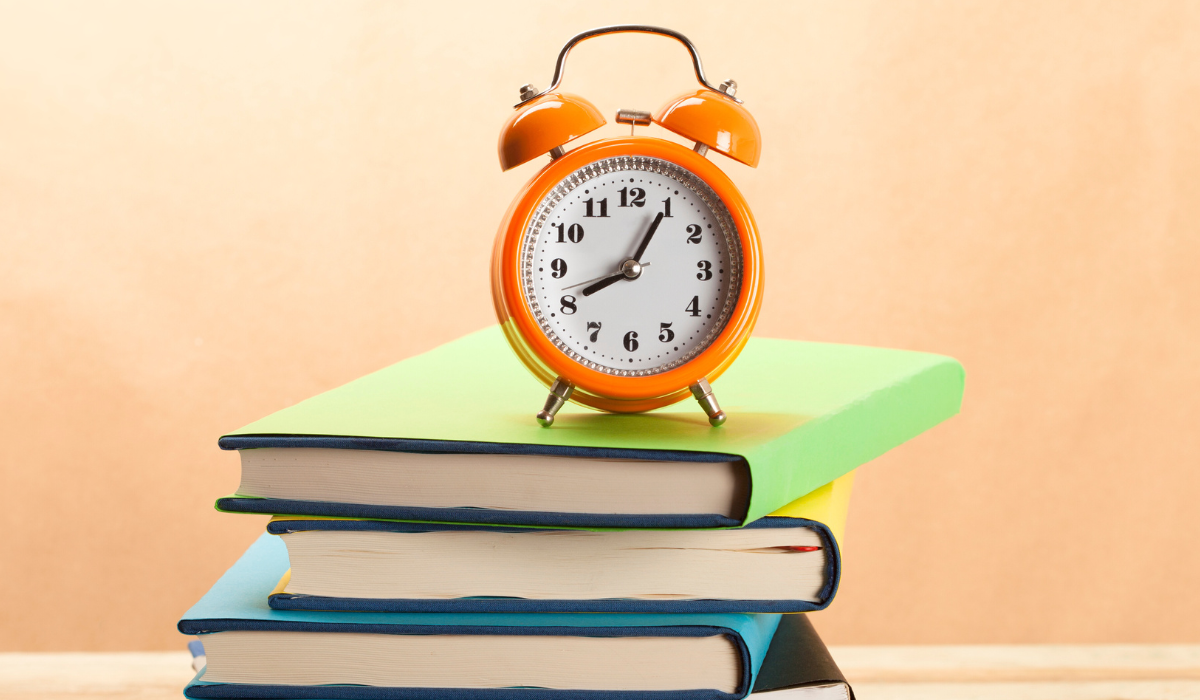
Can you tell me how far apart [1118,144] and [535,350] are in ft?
4.26

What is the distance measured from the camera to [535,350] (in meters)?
0.77

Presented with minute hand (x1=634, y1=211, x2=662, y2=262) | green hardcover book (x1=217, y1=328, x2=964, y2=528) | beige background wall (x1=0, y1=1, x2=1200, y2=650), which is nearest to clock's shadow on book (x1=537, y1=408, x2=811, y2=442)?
green hardcover book (x1=217, y1=328, x2=964, y2=528)

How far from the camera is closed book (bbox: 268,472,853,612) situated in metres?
0.76

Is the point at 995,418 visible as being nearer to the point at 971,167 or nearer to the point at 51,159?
the point at 971,167

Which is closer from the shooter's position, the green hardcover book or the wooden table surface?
the green hardcover book

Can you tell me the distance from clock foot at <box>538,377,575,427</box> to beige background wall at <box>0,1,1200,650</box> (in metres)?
0.89

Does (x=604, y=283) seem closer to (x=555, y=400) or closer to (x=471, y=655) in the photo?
(x=555, y=400)

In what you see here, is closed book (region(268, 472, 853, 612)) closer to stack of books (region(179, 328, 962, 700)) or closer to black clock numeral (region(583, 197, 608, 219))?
stack of books (region(179, 328, 962, 700))

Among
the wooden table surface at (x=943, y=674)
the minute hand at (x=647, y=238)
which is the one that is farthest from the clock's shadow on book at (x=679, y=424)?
the wooden table surface at (x=943, y=674)

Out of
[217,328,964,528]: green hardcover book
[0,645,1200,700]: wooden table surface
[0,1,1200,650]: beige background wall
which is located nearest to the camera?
[217,328,964,528]: green hardcover book

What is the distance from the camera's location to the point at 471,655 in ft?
2.55

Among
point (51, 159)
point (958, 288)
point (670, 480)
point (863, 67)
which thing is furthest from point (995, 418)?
point (51, 159)

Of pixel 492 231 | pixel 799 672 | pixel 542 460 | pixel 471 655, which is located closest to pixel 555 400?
pixel 542 460

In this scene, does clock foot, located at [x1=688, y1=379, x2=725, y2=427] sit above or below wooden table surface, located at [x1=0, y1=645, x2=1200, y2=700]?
above
